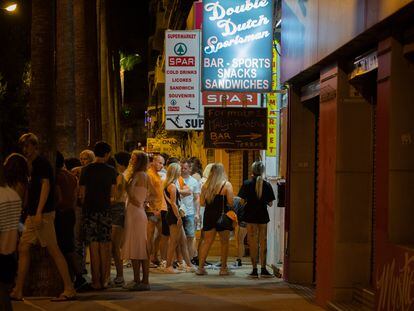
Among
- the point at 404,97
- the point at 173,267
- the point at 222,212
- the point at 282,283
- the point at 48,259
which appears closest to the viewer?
the point at 404,97

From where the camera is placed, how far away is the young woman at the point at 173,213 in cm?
1241

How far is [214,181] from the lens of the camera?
12.0 metres

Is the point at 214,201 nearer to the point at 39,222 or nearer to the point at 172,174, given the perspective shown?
the point at 172,174

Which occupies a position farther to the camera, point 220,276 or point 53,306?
point 220,276

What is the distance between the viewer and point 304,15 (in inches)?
387

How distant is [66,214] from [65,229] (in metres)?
0.21

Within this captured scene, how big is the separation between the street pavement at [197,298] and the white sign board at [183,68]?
7159mm

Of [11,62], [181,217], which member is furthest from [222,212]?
[11,62]

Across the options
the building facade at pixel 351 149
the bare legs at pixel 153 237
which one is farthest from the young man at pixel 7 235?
the bare legs at pixel 153 237

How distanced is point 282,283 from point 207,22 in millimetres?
4783

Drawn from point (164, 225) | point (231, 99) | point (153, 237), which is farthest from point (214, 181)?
point (231, 99)

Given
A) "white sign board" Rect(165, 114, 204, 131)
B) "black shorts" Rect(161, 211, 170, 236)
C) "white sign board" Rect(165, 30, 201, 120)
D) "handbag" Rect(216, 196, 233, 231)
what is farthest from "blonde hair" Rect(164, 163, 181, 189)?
"white sign board" Rect(165, 114, 204, 131)

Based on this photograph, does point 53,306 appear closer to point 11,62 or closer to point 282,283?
point 282,283

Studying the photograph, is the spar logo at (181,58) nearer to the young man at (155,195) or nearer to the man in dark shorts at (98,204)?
the young man at (155,195)
